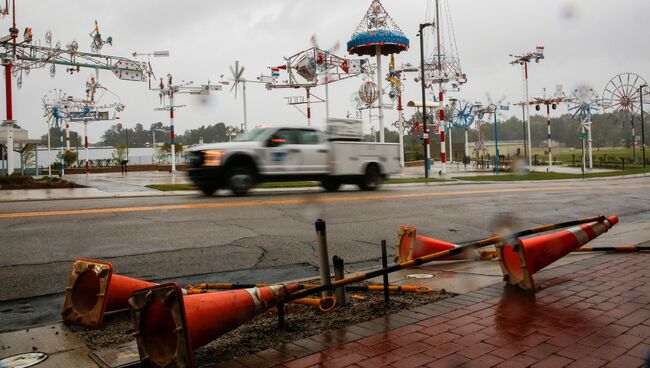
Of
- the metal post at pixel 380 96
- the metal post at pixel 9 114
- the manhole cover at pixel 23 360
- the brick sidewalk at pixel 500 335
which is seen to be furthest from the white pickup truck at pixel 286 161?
the metal post at pixel 380 96

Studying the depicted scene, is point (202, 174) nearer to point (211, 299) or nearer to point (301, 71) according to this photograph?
point (211, 299)

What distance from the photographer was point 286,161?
16.1 metres

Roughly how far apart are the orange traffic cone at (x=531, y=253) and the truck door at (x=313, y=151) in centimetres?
1165

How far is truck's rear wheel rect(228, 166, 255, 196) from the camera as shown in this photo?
1506 centimetres

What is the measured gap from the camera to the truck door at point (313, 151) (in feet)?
54.2

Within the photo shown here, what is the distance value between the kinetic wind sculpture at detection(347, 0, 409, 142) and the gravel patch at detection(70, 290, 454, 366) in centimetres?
3591

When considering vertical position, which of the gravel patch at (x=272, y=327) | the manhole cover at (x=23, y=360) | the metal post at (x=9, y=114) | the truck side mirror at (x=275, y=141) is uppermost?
the metal post at (x=9, y=114)

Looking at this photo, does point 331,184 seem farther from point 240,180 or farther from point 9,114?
point 9,114

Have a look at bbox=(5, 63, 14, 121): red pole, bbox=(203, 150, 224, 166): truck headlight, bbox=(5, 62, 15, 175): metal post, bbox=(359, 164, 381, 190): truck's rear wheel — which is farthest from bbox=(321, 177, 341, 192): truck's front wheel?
bbox=(5, 63, 14, 121): red pole

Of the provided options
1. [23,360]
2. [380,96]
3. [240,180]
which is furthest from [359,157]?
[380,96]

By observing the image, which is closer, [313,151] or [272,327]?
[272,327]

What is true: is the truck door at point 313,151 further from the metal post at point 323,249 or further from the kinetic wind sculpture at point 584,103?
the kinetic wind sculpture at point 584,103

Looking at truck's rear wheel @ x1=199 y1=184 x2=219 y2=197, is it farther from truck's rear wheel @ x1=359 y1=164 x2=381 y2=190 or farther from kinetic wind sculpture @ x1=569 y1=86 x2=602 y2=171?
kinetic wind sculpture @ x1=569 y1=86 x2=602 y2=171

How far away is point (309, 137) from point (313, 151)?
18.1 inches
